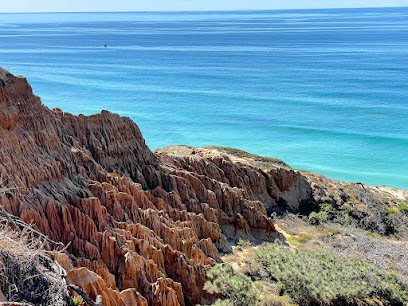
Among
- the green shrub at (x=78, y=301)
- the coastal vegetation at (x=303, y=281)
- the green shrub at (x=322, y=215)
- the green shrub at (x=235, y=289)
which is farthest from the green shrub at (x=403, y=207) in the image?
the green shrub at (x=78, y=301)

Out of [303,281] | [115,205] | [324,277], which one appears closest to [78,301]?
[115,205]

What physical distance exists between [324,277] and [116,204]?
40.7ft

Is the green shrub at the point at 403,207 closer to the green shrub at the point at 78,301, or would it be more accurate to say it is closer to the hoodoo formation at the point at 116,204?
the hoodoo formation at the point at 116,204

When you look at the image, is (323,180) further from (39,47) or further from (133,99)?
(39,47)

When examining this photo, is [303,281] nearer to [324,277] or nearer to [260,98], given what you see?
[324,277]

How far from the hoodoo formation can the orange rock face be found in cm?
5

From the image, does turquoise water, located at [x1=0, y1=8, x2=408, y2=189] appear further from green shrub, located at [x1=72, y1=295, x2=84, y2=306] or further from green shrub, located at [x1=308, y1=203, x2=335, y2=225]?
green shrub, located at [x1=72, y1=295, x2=84, y2=306]

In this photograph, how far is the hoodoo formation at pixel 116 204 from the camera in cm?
2278

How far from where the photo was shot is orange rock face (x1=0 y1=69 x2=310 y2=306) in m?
22.8

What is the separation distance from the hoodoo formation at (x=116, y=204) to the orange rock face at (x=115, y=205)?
2.1 inches

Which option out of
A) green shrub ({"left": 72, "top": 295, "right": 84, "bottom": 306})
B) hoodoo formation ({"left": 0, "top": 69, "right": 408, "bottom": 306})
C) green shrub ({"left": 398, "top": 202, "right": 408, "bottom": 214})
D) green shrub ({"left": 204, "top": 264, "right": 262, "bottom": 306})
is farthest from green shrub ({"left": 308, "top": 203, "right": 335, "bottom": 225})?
green shrub ({"left": 72, "top": 295, "right": 84, "bottom": 306})

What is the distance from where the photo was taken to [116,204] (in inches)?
1058

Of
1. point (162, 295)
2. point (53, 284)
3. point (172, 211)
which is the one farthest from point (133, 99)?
point (53, 284)

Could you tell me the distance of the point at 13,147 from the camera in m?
24.4
